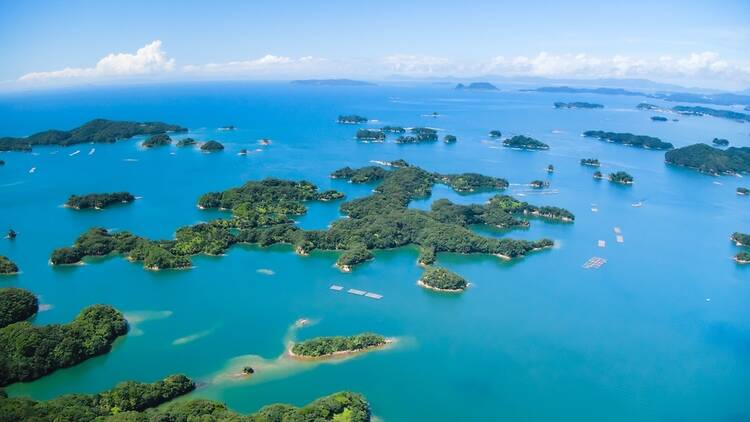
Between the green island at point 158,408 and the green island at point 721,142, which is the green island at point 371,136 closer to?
the green island at point 721,142

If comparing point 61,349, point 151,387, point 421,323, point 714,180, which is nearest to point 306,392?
point 151,387

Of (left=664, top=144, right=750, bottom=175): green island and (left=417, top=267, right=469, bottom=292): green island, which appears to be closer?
(left=417, top=267, right=469, bottom=292): green island

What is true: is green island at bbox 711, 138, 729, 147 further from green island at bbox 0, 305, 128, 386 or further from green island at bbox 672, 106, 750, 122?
green island at bbox 0, 305, 128, 386

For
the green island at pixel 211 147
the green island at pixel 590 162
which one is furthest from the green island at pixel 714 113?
the green island at pixel 211 147

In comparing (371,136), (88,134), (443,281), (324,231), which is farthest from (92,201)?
(371,136)

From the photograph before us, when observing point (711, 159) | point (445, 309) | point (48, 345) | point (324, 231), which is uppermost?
point (711, 159)

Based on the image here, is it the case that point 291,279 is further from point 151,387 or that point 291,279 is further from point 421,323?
point 151,387

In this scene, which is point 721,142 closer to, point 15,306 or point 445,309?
point 445,309

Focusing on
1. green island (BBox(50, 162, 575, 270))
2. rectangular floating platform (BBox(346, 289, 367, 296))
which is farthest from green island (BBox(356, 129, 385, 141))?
rectangular floating platform (BBox(346, 289, 367, 296))
